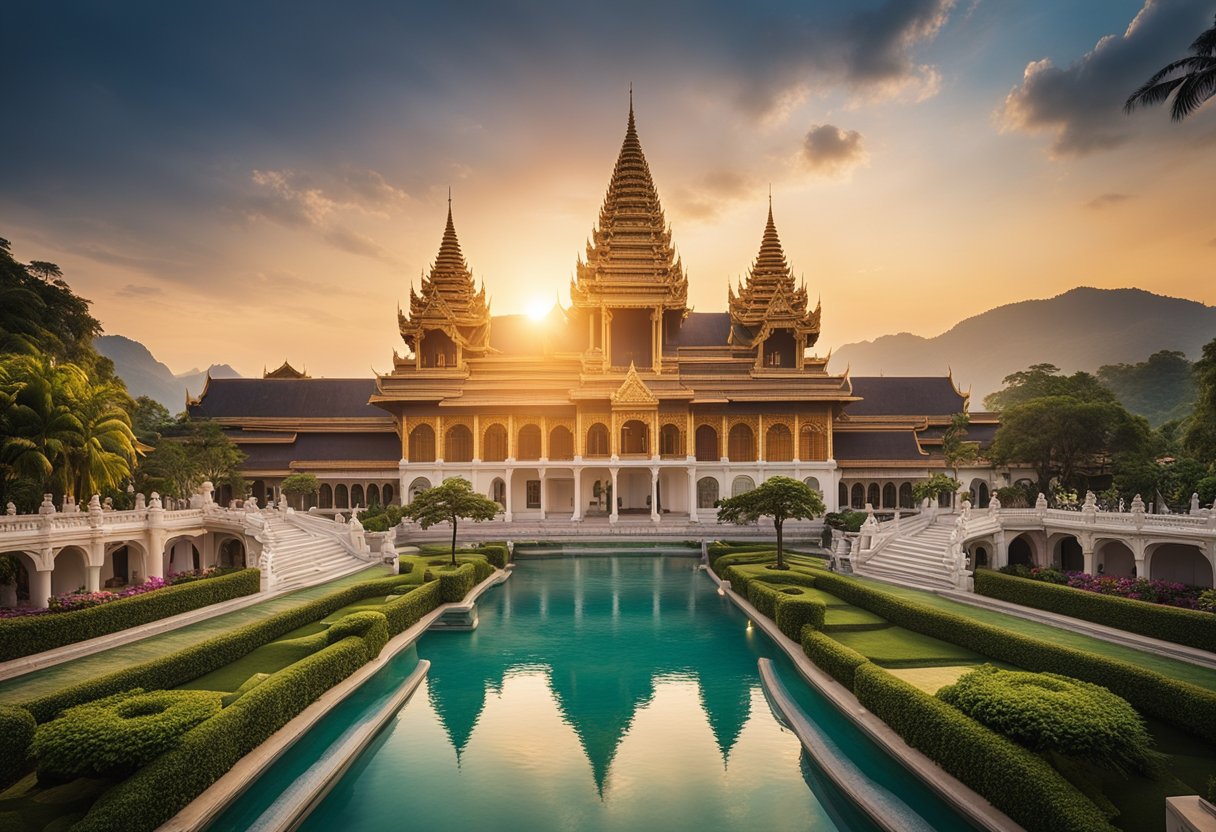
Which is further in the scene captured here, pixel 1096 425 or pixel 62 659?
pixel 1096 425

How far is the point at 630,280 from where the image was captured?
4169cm

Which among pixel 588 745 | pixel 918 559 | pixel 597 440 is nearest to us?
pixel 588 745

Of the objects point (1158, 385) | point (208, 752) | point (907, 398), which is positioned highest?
point (1158, 385)

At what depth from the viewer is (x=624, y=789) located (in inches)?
399

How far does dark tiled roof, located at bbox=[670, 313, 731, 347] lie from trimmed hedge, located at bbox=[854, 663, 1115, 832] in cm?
3502

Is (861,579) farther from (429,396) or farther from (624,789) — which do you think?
(429,396)

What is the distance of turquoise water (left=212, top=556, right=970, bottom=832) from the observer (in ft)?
30.6

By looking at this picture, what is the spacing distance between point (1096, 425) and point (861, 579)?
1959 centimetres

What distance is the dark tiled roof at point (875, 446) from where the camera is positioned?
39.9 m

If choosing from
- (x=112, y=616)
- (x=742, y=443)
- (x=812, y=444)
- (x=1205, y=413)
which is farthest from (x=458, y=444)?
(x=1205, y=413)

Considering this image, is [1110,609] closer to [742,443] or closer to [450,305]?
[742,443]

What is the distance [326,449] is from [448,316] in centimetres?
1125

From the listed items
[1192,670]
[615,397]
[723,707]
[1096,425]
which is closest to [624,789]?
[723,707]

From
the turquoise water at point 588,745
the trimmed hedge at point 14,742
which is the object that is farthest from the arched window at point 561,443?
the trimmed hedge at point 14,742
